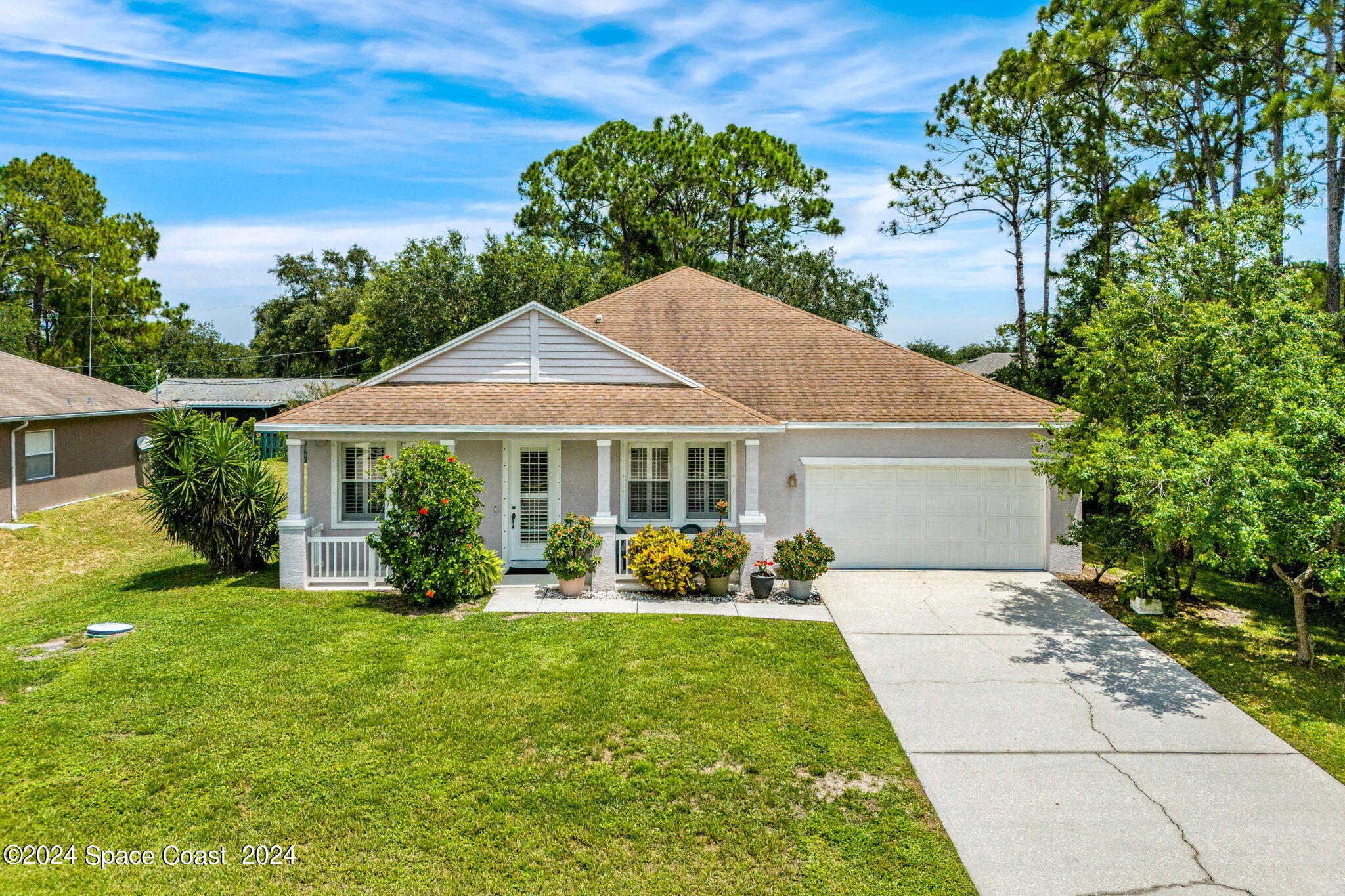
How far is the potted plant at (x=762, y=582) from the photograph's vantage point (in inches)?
464

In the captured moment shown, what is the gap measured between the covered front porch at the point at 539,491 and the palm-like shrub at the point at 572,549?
9.2 inches

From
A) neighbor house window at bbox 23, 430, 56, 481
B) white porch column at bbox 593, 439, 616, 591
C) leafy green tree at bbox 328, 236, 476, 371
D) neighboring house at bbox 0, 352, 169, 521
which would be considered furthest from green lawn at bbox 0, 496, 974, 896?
leafy green tree at bbox 328, 236, 476, 371

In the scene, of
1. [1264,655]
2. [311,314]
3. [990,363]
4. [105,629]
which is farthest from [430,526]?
[311,314]

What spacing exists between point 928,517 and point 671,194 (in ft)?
87.3

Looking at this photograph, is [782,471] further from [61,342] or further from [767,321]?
[61,342]

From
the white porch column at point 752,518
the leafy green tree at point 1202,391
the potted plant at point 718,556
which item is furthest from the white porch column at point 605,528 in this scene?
the leafy green tree at point 1202,391

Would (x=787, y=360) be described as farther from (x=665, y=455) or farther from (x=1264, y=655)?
(x=1264, y=655)

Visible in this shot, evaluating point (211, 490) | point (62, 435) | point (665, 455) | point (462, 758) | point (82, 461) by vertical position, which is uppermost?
point (62, 435)

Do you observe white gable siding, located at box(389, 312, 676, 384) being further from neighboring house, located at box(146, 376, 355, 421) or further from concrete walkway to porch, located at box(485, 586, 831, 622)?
neighboring house, located at box(146, 376, 355, 421)

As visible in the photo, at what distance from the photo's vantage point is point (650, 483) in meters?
13.6

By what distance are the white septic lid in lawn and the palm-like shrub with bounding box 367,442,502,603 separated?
314cm

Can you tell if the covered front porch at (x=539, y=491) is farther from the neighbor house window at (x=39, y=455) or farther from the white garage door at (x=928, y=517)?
the neighbor house window at (x=39, y=455)

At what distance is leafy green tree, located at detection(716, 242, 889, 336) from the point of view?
33281 mm

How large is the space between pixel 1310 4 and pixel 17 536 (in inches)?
→ 1167
